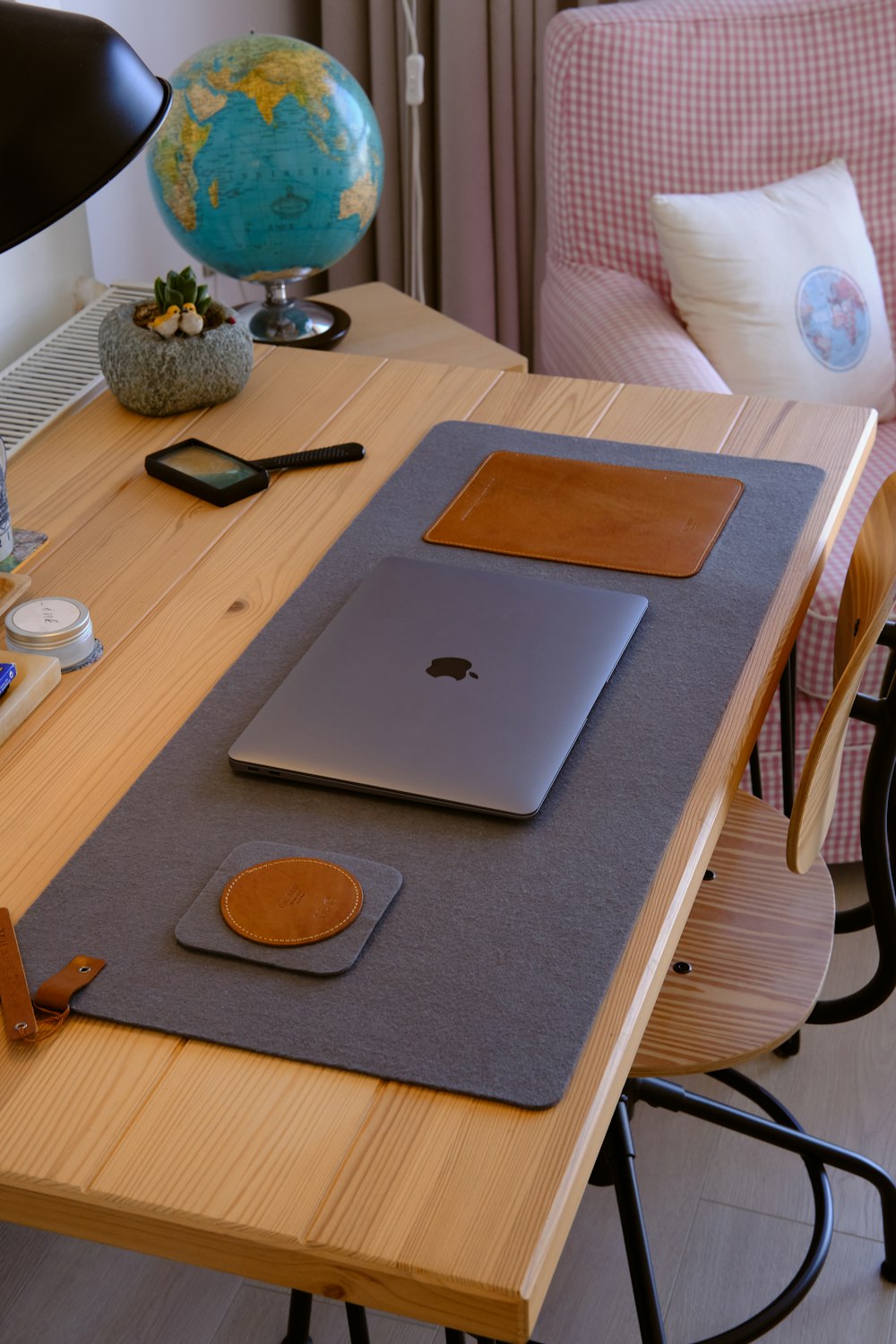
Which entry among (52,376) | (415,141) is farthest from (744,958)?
(415,141)

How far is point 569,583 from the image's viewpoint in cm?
118

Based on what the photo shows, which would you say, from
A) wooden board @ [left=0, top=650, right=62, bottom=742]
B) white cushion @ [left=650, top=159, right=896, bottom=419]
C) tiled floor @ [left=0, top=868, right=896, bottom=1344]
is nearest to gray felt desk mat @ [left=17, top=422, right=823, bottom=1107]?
wooden board @ [left=0, top=650, right=62, bottom=742]

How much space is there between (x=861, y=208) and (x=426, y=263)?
94 cm

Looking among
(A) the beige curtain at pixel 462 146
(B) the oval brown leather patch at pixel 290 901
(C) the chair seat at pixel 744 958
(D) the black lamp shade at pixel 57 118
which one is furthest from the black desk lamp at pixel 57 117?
(A) the beige curtain at pixel 462 146

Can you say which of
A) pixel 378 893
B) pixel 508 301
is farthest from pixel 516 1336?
pixel 508 301

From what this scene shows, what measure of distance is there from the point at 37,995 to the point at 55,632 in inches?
15.4

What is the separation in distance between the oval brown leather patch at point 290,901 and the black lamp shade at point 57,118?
429mm

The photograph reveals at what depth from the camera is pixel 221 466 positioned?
1382 millimetres

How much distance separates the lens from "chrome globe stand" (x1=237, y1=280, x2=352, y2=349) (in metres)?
1.91

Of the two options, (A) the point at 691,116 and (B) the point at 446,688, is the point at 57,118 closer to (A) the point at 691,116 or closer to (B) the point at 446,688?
(B) the point at 446,688

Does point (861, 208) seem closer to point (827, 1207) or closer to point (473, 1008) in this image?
point (827, 1207)

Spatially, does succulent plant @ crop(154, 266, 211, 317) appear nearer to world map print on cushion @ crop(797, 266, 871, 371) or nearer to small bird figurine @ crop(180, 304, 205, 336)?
small bird figurine @ crop(180, 304, 205, 336)

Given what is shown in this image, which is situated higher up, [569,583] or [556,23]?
[556,23]

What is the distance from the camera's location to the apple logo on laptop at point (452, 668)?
3.48ft
